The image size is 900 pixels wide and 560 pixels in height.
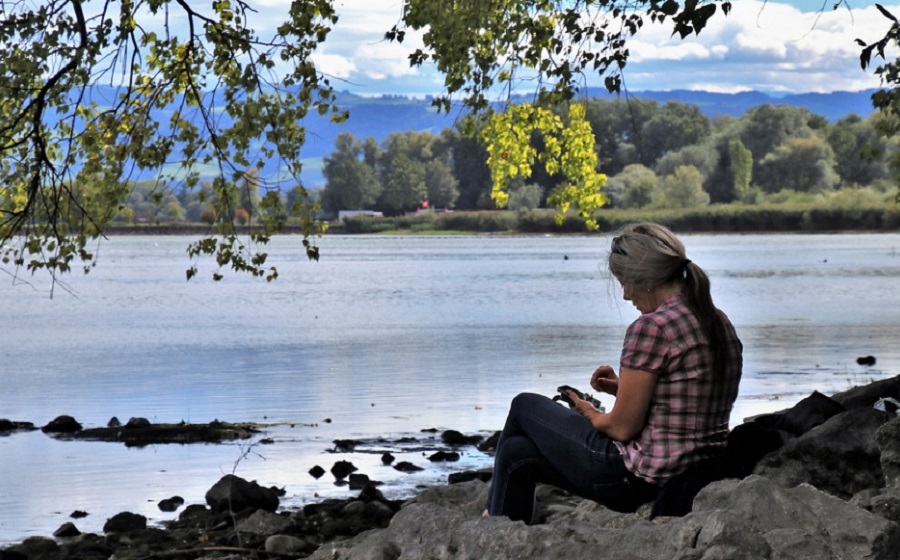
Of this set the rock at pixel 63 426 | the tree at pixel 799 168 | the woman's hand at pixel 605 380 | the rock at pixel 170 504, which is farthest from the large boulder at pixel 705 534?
the tree at pixel 799 168

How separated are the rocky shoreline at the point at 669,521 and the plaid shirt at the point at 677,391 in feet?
0.41

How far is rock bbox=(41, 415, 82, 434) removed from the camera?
48.5 ft

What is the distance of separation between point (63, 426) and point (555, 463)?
33.3 feet

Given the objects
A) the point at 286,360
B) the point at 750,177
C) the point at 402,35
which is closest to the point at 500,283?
the point at 286,360

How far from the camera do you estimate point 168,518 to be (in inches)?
398

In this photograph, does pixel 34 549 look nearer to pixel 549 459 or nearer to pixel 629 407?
pixel 549 459

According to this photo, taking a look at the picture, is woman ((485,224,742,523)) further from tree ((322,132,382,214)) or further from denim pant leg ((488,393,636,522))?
tree ((322,132,382,214))

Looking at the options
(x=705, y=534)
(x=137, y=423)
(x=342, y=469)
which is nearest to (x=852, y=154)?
(x=137, y=423)

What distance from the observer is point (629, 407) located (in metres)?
5.48

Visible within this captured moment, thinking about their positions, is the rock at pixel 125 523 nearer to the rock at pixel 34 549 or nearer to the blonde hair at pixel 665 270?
the rock at pixel 34 549

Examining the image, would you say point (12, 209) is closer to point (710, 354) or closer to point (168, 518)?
point (168, 518)

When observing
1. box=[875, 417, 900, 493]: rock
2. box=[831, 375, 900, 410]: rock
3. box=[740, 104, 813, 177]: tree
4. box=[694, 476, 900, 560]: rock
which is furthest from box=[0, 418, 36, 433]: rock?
box=[740, 104, 813, 177]: tree

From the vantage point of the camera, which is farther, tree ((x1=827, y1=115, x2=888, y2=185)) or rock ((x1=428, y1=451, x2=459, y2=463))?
tree ((x1=827, y1=115, x2=888, y2=185))

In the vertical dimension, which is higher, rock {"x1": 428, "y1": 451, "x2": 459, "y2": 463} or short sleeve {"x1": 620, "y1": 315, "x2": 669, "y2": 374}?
short sleeve {"x1": 620, "y1": 315, "x2": 669, "y2": 374}
